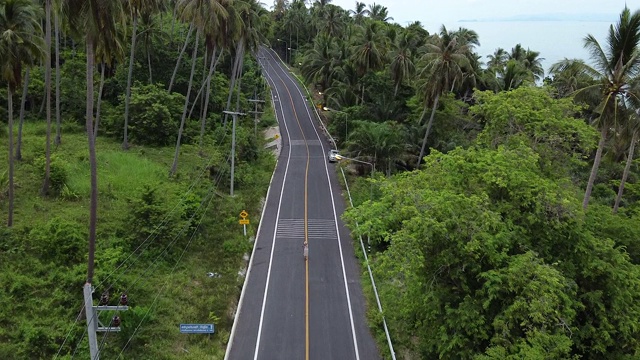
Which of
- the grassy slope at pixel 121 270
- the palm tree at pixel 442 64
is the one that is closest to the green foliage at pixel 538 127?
the grassy slope at pixel 121 270

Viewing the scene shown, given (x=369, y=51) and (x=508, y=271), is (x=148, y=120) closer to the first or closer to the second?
(x=369, y=51)

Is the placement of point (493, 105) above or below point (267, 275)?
above

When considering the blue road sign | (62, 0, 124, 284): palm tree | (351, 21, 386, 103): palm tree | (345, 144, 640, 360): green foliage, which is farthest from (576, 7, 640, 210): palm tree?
(351, 21, 386, 103): palm tree

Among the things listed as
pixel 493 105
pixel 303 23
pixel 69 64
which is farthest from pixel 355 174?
pixel 303 23

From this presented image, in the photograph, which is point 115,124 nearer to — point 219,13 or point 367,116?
point 219,13

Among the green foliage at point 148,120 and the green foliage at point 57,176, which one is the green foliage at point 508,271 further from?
the green foliage at point 148,120

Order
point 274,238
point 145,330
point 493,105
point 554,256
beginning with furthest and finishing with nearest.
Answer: point 274,238 → point 493,105 → point 145,330 → point 554,256
